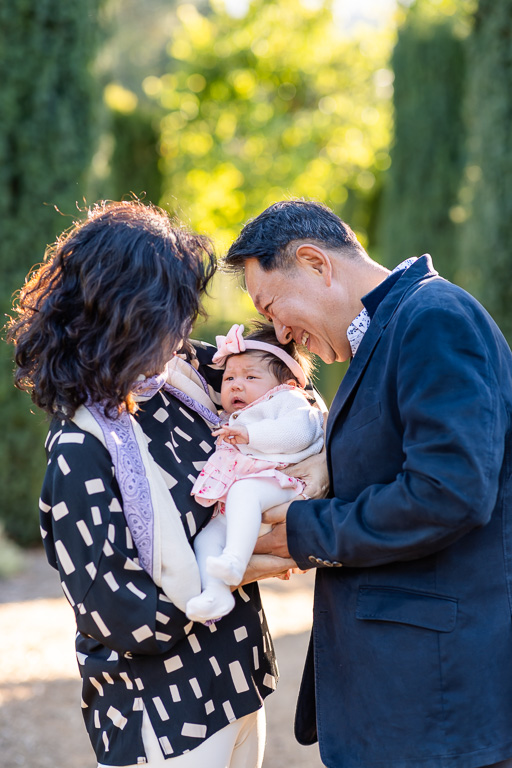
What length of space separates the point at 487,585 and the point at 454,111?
978 centimetres

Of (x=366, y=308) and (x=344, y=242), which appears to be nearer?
(x=366, y=308)

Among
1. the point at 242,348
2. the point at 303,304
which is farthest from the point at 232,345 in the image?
the point at 303,304

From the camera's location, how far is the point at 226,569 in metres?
1.68

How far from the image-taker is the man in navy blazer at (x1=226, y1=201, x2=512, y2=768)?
4.77 ft

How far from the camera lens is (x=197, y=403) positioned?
6.58 ft

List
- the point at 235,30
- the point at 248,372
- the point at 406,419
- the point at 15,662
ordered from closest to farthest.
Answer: the point at 406,419 → the point at 248,372 → the point at 15,662 → the point at 235,30

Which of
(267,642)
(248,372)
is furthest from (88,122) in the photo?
(267,642)

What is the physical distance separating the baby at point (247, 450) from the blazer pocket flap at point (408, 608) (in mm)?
301

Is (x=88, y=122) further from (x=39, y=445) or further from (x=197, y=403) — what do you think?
(x=197, y=403)

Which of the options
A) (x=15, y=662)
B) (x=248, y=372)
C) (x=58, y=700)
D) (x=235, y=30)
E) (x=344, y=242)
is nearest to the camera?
(x=344, y=242)

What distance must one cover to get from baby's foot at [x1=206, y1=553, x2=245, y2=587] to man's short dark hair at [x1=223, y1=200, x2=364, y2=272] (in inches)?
30.1

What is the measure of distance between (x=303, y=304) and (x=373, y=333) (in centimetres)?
31

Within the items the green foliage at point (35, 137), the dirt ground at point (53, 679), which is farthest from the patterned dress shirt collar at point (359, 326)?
the green foliage at point (35, 137)

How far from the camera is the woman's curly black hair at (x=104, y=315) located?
1.61m
